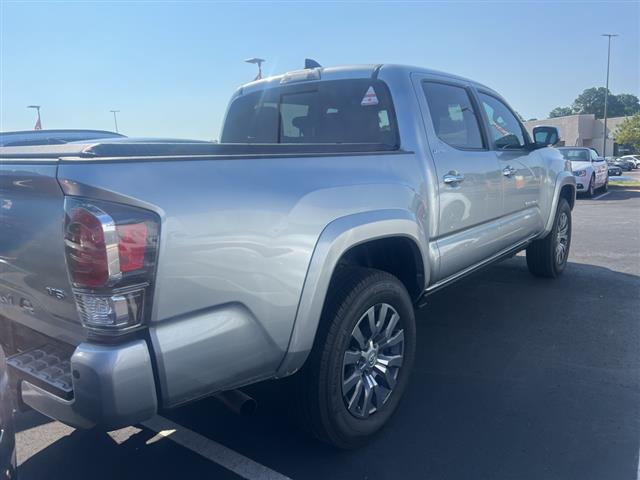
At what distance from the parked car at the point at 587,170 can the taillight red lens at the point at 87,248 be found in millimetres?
16074

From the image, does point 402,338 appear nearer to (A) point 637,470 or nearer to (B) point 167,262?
(A) point 637,470

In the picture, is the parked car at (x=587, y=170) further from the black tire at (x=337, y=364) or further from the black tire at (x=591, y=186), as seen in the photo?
the black tire at (x=337, y=364)

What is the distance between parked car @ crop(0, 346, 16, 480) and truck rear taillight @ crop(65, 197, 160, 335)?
361mm

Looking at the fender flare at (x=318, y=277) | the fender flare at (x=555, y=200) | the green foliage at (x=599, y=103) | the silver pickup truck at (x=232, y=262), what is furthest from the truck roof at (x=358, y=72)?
the green foliage at (x=599, y=103)

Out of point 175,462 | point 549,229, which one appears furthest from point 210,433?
point 549,229

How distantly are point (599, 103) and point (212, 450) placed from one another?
4482 inches

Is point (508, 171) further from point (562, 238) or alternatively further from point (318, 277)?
point (318, 277)

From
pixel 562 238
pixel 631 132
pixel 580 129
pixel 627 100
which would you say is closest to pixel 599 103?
pixel 627 100

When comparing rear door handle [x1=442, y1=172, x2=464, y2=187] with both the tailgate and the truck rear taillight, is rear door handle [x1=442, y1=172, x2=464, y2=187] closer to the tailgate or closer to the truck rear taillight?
the truck rear taillight

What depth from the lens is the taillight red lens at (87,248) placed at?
5.83ft

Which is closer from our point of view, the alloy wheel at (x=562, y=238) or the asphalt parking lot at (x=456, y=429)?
the asphalt parking lot at (x=456, y=429)

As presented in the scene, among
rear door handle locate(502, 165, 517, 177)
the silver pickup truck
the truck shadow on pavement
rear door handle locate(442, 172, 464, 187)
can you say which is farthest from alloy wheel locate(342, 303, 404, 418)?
rear door handle locate(502, 165, 517, 177)

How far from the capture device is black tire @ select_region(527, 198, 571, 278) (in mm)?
5750

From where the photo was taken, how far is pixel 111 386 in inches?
69.4
